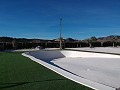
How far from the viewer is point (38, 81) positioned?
15.5ft

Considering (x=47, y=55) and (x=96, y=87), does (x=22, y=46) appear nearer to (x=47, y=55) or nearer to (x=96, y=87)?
(x=47, y=55)

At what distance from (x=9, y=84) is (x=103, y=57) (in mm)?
10365

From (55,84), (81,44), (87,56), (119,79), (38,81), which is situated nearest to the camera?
(55,84)

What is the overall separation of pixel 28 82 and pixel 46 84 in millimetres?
480

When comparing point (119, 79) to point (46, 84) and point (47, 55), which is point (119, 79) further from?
point (47, 55)

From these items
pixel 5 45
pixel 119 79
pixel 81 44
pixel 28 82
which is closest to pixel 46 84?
pixel 28 82

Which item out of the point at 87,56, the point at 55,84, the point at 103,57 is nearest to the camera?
the point at 55,84

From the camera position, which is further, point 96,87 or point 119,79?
point 119,79

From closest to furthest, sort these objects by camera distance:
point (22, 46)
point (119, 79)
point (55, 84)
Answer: point (55, 84) → point (119, 79) → point (22, 46)

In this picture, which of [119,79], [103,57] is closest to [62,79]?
[119,79]

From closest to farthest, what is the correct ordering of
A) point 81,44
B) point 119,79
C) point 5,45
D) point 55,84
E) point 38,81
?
point 55,84 < point 38,81 < point 119,79 < point 5,45 < point 81,44

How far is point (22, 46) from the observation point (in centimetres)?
2361

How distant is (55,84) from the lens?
4352 mm

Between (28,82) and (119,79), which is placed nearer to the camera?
(28,82)
